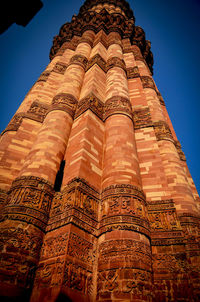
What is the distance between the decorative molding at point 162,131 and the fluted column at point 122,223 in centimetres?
163

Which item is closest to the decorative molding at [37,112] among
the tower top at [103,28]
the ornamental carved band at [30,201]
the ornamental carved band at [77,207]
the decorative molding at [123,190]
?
the ornamental carved band at [30,201]

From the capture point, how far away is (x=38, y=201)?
4.52 metres

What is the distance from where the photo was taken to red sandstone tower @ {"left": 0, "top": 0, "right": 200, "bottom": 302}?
11.7 feet

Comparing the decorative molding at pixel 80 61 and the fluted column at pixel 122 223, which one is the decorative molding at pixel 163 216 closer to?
the fluted column at pixel 122 223

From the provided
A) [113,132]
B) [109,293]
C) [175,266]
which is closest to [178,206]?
[175,266]

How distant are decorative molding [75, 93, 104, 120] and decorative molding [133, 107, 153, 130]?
1.40 meters

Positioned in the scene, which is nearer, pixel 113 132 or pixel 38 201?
pixel 38 201

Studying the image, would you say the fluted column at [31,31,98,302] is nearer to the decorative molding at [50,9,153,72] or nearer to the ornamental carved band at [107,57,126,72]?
the ornamental carved band at [107,57,126,72]

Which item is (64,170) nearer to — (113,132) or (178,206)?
(113,132)

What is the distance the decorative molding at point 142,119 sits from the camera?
25.0 feet

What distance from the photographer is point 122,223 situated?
424 cm

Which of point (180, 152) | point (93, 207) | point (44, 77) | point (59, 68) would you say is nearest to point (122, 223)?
point (93, 207)

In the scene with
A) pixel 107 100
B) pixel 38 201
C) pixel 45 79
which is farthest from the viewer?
pixel 45 79

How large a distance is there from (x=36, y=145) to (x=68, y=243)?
2994 millimetres
